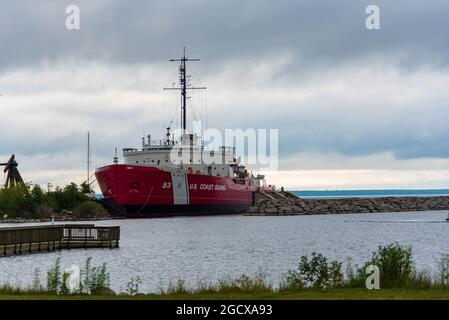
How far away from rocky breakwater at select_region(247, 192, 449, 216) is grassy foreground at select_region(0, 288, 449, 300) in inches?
3580

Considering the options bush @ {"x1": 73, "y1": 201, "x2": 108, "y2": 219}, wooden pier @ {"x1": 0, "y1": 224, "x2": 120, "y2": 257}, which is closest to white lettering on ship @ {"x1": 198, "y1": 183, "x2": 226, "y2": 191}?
bush @ {"x1": 73, "y1": 201, "x2": 108, "y2": 219}

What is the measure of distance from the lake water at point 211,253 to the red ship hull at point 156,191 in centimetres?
1069

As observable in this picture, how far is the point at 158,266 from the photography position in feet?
130

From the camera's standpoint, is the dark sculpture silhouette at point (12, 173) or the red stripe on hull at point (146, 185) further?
the dark sculpture silhouette at point (12, 173)

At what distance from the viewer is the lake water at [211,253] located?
1406 inches

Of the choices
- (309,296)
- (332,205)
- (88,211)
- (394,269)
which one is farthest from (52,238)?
(332,205)

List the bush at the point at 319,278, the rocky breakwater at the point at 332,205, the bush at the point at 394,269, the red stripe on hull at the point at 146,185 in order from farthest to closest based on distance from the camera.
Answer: the rocky breakwater at the point at 332,205 < the red stripe on hull at the point at 146,185 < the bush at the point at 319,278 < the bush at the point at 394,269

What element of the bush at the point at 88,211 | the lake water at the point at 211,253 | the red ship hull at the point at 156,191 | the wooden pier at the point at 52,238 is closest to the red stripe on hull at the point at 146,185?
the red ship hull at the point at 156,191

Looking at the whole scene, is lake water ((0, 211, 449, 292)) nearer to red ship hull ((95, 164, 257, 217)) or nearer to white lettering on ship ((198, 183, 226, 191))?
red ship hull ((95, 164, 257, 217))

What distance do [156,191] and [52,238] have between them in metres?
38.1

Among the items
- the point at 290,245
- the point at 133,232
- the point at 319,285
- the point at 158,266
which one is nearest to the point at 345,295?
the point at 319,285

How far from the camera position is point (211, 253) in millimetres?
47625

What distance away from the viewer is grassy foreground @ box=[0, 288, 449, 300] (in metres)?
19.7

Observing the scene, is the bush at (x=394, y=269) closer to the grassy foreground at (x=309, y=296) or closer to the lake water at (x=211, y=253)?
the grassy foreground at (x=309, y=296)
